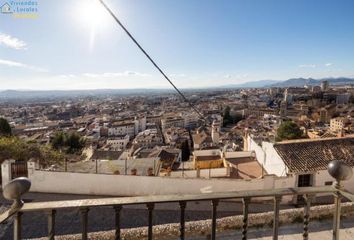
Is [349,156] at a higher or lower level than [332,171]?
lower

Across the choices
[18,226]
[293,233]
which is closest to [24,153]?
[18,226]

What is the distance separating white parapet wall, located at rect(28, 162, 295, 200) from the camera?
868 centimetres

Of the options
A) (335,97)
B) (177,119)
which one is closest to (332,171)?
(177,119)

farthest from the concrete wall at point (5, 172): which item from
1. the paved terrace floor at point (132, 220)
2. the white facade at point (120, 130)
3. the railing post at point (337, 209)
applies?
the white facade at point (120, 130)

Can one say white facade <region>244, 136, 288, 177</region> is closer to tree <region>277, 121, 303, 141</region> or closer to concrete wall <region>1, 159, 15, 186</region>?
concrete wall <region>1, 159, 15, 186</region>

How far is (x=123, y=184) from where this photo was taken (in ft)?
30.2

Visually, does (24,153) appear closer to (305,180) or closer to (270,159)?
(270,159)

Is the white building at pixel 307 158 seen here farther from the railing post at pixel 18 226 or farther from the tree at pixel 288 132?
the tree at pixel 288 132

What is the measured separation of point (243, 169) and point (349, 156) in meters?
4.65

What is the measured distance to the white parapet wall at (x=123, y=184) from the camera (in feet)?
28.5

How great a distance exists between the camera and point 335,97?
283ft

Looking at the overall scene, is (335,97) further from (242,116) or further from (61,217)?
(61,217)

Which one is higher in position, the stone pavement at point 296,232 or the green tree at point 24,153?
the stone pavement at point 296,232

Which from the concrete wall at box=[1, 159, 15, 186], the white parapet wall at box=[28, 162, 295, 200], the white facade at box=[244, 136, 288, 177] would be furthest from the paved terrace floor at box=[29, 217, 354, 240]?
the white facade at box=[244, 136, 288, 177]
